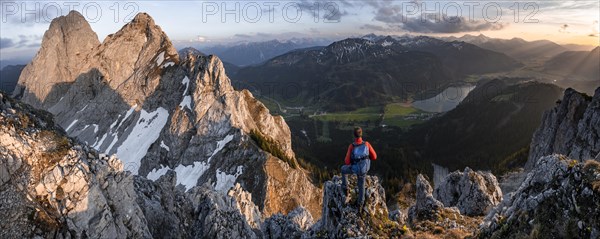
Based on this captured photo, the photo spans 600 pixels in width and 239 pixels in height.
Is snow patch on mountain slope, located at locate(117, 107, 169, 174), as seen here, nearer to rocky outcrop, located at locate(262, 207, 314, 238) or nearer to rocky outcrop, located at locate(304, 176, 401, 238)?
rocky outcrop, located at locate(262, 207, 314, 238)

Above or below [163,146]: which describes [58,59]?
above

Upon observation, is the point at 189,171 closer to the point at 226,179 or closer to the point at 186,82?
the point at 226,179

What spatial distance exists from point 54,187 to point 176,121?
70.1m

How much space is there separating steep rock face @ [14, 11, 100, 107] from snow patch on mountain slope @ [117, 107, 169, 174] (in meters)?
53.9

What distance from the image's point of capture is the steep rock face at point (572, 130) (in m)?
66.2

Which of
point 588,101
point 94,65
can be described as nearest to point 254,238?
point 588,101

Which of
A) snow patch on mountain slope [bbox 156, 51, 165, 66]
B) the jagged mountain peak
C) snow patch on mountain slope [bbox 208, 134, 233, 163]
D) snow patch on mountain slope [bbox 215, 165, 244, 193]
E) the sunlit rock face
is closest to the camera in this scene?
snow patch on mountain slope [bbox 215, 165, 244, 193]

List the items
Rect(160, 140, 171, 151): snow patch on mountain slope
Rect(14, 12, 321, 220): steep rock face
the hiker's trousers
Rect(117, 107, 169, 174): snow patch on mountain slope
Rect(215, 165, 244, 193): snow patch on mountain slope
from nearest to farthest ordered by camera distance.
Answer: the hiker's trousers
Rect(215, 165, 244, 193): snow patch on mountain slope
Rect(14, 12, 321, 220): steep rock face
Rect(160, 140, 171, 151): snow patch on mountain slope
Rect(117, 107, 169, 174): snow patch on mountain slope

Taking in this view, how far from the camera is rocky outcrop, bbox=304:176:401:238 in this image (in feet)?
70.5

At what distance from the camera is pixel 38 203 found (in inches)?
786

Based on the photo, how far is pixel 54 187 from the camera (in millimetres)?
20734

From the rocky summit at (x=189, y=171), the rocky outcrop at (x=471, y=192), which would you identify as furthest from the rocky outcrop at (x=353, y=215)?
the rocky outcrop at (x=471, y=192)

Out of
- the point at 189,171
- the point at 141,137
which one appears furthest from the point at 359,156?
the point at 141,137

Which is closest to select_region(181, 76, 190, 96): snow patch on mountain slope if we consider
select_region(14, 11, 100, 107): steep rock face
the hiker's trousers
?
select_region(14, 11, 100, 107): steep rock face
